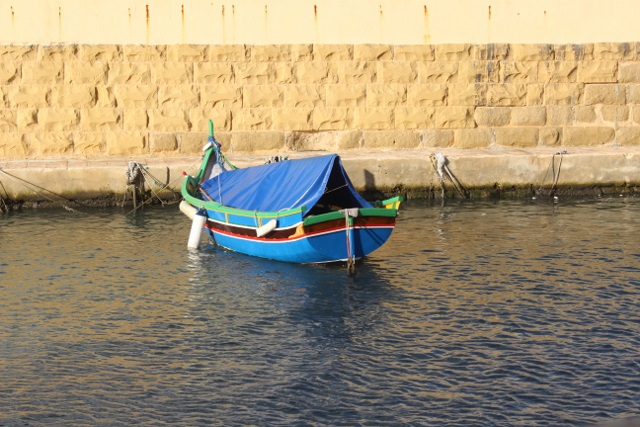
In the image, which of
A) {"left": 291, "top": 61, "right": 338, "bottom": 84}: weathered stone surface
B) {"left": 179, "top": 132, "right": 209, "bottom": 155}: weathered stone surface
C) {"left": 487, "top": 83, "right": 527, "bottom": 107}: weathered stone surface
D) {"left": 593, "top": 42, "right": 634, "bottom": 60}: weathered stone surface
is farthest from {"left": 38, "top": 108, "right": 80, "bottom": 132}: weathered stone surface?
{"left": 593, "top": 42, "right": 634, "bottom": 60}: weathered stone surface

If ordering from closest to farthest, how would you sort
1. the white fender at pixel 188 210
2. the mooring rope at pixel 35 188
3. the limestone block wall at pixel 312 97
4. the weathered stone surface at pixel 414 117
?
1. the white fender at pixel 188 210
2. the mooring rope at pixel 35 188
3. the limestone block wall at pixel 312 97
4. the weathered stone surface at pixel 414 117

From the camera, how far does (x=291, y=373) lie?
10.9 meters

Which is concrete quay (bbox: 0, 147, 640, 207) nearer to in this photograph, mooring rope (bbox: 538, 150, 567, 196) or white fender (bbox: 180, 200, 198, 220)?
mooring rope (bbox: 538, 150, 567, 196)

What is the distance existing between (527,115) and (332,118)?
374 centimetres

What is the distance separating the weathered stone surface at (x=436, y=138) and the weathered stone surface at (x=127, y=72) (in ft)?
17.1

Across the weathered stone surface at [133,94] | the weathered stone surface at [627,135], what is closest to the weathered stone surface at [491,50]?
the weathered stone surface at [627,135]

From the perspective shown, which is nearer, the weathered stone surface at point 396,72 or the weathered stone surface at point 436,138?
the weathered stone surface at point 396,72

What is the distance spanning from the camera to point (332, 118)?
67.4 ft

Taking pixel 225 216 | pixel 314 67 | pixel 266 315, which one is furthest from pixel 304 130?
pixel 266 315

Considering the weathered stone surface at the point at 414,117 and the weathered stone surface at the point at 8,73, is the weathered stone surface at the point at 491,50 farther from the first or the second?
the weathered stone surface at the point at 8,73

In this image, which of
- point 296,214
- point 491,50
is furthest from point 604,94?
point 296,214

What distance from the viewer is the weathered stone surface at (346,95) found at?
20.4 m

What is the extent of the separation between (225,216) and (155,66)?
4.71 m

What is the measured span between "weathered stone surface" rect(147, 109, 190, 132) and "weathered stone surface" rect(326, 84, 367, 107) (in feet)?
8.77
